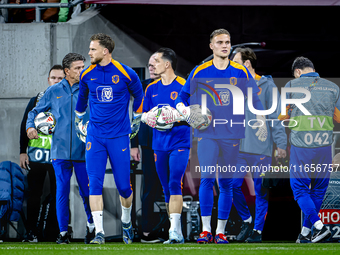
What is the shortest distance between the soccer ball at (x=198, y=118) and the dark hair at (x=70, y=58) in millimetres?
1463

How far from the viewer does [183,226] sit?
637cm

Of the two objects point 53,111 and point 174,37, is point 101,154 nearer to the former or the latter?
point 53,111

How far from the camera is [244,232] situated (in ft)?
20.5

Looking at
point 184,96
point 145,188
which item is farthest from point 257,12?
point 145,188

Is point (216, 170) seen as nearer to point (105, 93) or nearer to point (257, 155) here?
point (257, 155)

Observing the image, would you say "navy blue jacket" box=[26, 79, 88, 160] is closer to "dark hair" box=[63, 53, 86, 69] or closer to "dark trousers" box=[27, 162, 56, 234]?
"dark hair" box=[63, 53, 86, 69]

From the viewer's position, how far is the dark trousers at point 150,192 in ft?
21.1

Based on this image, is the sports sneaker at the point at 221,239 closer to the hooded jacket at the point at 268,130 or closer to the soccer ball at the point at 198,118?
the hooded jacket at the point at 268,130

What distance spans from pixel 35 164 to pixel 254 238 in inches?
105

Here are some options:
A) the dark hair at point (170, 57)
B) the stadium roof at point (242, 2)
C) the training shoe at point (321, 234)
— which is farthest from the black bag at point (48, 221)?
the training shoe at point (321, 234)

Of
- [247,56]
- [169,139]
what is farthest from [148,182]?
[247,56]

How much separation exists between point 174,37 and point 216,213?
245 centimetres

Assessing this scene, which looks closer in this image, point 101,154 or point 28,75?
point 101,154

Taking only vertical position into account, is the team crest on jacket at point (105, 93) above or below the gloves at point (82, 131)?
above
